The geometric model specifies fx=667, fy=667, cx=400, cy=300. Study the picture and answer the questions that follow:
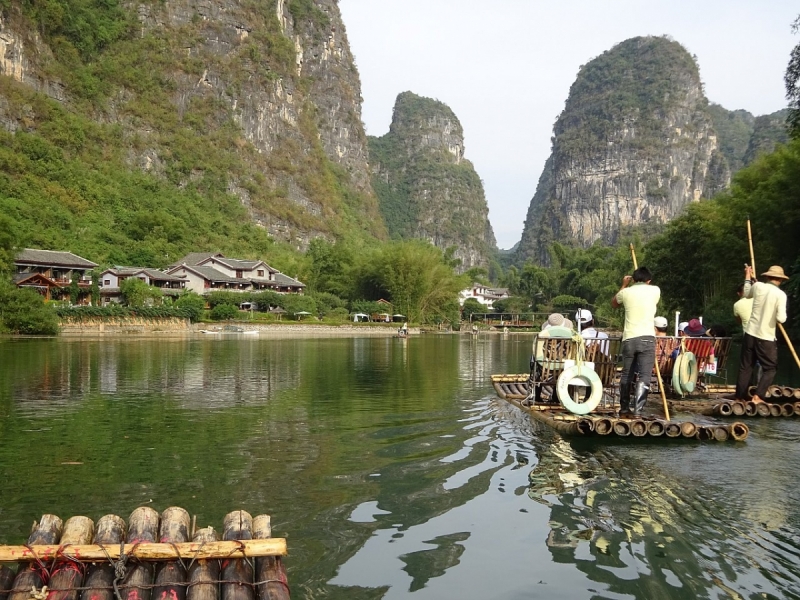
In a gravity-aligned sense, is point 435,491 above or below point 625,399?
below

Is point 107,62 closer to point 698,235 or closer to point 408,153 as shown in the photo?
point 698,235

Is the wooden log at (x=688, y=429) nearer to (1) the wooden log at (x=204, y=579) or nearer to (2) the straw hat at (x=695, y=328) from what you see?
(2) the straw hat at (x=695, y=328)

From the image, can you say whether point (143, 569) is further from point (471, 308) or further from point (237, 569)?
point (471, 308)

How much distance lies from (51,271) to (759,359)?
5952cm

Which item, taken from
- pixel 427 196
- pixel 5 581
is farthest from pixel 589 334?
pixel 427 196

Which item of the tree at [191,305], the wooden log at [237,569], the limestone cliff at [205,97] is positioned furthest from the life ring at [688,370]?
the limestone cliff at [205,97]

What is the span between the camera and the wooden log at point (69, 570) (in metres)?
3.76

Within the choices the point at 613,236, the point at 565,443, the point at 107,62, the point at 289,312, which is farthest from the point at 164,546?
the point at 613,236

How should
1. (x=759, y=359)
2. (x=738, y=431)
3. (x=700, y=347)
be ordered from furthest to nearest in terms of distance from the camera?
(x=700, y=347) < (x=759, y=359) < (x=738, y=431)

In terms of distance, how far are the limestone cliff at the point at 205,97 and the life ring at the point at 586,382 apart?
81558 mm

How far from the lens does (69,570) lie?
388 centimetres

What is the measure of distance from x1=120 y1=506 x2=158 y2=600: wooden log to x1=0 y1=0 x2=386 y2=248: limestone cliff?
275 feet

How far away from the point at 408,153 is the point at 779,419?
192 metres

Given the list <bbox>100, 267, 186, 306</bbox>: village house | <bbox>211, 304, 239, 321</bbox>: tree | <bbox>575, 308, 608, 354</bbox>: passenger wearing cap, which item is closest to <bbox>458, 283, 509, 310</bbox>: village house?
<bbox>100, 267, 186, 306</bbox>: village house
